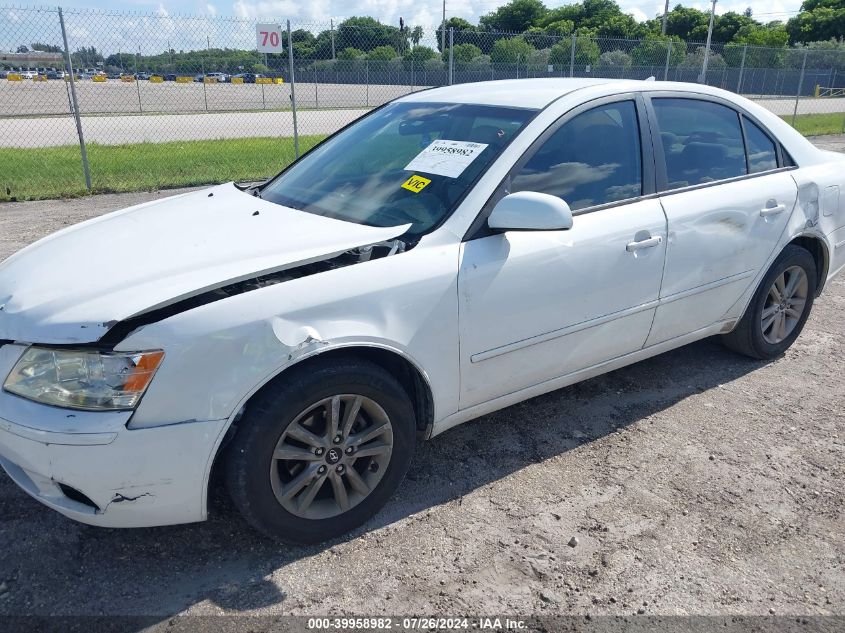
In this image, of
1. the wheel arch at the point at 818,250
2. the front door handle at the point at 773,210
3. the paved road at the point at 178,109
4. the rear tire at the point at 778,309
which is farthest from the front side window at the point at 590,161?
the paved road at the point at 178,109

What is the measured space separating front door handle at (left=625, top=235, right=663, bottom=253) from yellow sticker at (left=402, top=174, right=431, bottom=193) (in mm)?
1009

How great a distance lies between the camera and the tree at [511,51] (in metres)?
17.8

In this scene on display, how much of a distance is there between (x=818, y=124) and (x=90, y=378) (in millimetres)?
23274

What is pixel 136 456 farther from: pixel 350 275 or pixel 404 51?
pixel 404 51

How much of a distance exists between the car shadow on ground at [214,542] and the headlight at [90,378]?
2.33 ft

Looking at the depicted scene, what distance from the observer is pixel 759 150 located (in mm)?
3996

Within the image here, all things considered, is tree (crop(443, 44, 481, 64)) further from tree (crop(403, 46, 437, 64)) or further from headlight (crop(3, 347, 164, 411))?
headlight (crop(3, 347, 164, 411))

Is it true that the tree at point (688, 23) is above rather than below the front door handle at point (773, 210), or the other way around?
above

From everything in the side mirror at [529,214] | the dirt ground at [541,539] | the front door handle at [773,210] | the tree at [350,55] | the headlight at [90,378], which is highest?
the tree at [350,55]

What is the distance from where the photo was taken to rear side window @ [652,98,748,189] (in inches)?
139

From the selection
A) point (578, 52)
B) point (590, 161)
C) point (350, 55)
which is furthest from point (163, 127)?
point (590, 161)

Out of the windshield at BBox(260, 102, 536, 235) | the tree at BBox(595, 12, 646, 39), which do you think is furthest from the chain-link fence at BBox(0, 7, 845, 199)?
the tree at BBox(595, 12, 646, 39)

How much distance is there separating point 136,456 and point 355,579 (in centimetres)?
90

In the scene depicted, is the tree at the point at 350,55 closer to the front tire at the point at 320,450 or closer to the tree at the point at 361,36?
the tree at the point at 361,36
